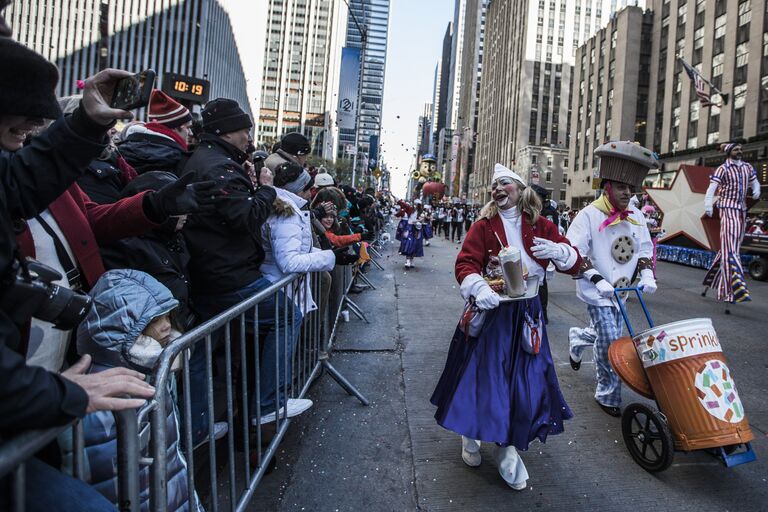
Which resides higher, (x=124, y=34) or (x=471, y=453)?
(x=124, y=34)

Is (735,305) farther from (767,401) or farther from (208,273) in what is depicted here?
(208,273)

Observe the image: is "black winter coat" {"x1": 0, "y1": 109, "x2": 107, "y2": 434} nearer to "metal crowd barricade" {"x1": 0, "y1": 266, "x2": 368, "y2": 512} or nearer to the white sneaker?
"metal crowd barricade" {"x1": 0, "y1": 266, "x2": 368, "y2": 512}

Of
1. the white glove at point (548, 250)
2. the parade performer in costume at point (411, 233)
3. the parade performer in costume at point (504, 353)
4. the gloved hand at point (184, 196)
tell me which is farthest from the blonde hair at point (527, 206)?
the parade performer in costume at point (411, 233)

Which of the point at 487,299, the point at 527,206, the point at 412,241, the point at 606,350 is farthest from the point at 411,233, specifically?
the point at 487,299

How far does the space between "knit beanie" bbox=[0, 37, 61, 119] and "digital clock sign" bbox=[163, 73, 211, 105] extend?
6.53 meters

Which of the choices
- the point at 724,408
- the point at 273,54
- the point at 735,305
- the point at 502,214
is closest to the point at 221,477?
the point at 502,214

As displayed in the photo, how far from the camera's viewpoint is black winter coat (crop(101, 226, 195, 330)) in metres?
2.48

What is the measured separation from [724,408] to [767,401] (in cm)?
210

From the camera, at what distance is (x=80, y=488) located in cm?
134

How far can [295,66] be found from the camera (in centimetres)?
12394

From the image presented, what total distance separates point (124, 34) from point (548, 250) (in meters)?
68.7

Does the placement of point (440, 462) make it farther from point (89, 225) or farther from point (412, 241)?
point (412, 241)

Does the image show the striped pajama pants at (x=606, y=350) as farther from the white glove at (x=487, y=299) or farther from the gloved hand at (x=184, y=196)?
the gloved hand at (x=184, y=196)

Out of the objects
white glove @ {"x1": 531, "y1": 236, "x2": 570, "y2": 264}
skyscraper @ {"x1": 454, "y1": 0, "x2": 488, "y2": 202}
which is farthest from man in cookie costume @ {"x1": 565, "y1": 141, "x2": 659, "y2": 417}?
skyscraper @ {"x1": 454, "y1": 0, "x2": 488, "y2": 202}
